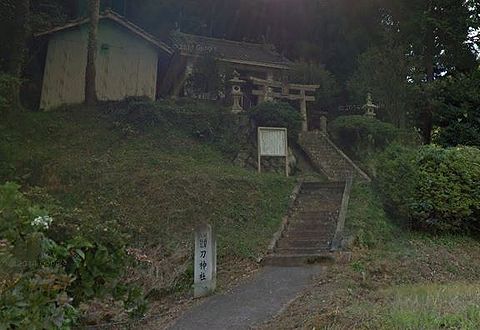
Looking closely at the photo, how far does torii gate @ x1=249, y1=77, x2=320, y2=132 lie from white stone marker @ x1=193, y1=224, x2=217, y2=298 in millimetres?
13099

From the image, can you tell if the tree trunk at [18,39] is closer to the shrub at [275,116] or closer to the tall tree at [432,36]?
the shrub at [275,116]

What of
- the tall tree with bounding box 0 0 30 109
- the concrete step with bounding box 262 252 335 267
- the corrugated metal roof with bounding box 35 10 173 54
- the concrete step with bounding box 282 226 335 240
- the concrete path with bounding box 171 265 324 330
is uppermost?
the corrugated metal roof with bounding box 35 10 173 54

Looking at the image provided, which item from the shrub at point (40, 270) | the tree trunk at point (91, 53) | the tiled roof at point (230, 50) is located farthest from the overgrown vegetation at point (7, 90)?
the shrub at point (40, 270)

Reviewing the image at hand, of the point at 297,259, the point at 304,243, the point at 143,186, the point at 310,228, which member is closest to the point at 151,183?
the point at 143,186

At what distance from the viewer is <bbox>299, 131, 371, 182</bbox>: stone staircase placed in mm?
17234

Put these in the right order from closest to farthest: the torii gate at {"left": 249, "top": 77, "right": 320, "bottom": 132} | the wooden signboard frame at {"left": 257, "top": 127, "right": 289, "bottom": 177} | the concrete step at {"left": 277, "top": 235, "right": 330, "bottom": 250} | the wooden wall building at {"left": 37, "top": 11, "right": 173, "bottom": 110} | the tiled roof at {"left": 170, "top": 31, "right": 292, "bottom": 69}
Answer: the concrete step at {"left": 277, "top": 235, "right": 330, "bottom": 250} < the wooden signboard frame at {"left": 257, "top": 127, "right": 289, "bottom": 177} < the torii gate at {"left": 249, "top": 77, "right": 320, "bottom": 132} < the wooden wall building at {"left": 37, "top": 11, "right": 173, "bottom": 110} < the tiled roof at {"left": 170, "top": 31, "right": 292, "bottom": 69}

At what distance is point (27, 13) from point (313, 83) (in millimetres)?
12509

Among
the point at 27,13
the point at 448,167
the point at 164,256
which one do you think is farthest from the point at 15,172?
the point at 448,167

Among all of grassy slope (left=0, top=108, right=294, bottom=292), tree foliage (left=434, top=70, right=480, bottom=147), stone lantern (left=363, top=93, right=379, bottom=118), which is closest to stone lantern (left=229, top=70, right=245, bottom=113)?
grassy slope (left=0, top=108, right=294, bottom=292)

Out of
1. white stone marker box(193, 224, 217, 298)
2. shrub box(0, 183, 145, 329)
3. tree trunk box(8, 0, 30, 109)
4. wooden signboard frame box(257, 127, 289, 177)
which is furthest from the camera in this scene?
tree trunk box(8, 0, 30, 109)

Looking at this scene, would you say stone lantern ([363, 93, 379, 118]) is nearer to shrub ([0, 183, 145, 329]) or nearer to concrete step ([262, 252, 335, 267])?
concrete step ([262, 252, 335, 267])

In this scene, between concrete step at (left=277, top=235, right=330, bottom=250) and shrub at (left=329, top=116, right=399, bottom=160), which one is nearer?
concrete step at (left=277, top=235, right=330, bottom=250)

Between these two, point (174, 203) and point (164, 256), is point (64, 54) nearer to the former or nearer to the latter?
point (174, 203)

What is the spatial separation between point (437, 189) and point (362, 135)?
7.31 metres
